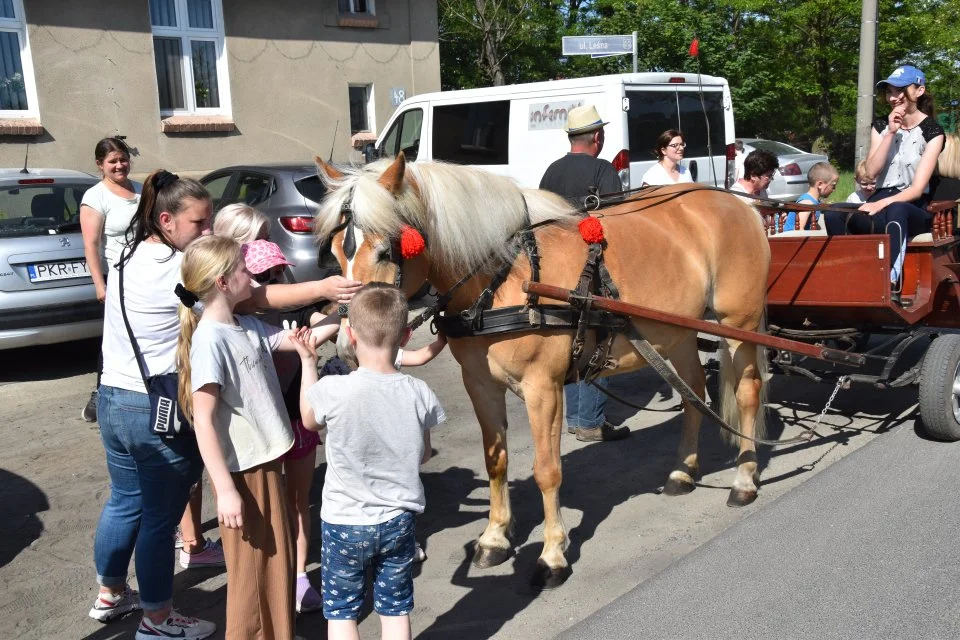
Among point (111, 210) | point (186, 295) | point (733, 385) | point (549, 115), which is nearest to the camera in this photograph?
point (186, 295)

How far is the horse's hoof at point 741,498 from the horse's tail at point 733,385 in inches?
18.4

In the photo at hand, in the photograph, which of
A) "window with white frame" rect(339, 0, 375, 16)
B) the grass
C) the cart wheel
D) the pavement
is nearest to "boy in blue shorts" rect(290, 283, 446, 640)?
the pavement

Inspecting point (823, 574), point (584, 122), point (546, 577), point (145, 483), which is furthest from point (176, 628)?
point (584, 122)

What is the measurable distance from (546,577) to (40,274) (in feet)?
16.6

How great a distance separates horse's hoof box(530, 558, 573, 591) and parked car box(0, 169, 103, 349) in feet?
15.4

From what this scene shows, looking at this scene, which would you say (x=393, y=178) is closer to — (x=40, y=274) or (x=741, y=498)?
(x=741, y=498)

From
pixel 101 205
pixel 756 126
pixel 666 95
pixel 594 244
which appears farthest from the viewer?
pixel 756 126

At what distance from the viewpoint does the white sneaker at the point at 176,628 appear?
125 inches

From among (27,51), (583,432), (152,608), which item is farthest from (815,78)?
(152,608)

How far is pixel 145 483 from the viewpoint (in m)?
3.05

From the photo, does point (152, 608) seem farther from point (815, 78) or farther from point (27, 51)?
point (815, 78)

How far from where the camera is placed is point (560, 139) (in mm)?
10188

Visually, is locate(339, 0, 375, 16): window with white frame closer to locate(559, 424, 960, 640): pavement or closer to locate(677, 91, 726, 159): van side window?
locate(677, 91, 726, 159): van side window

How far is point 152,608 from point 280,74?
12.5m
